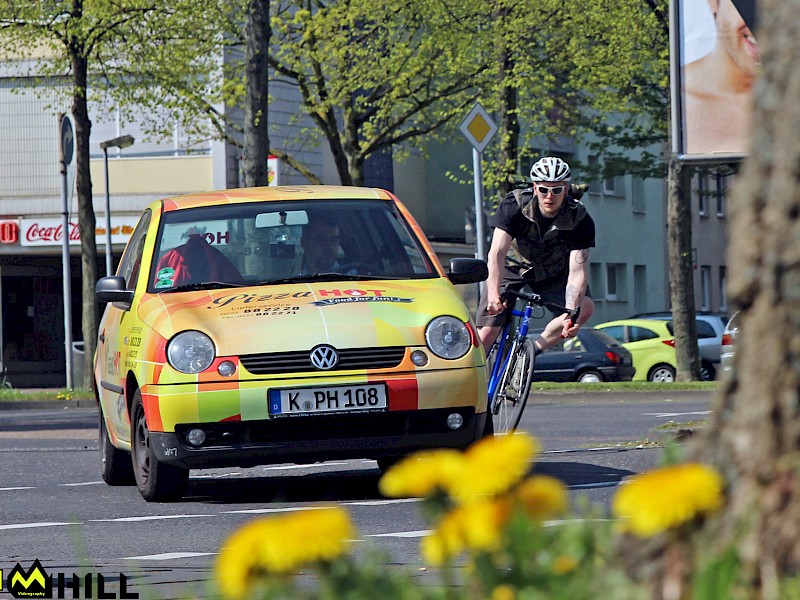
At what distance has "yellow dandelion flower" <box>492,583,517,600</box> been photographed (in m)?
2.15

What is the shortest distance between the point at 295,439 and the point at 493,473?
598 centimetres

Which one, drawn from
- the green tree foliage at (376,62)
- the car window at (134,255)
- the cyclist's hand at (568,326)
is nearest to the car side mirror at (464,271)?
the cyclist's hand at (568,326)

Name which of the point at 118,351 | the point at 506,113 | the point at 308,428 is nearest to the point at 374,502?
the point at 308,428

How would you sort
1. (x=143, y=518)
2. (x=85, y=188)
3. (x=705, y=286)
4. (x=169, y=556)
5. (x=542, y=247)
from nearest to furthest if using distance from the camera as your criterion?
(x=169, y=556) < (x=143, y=518) < (x=542, y=247) < (x=85, y=188) < (x=705, y=286)

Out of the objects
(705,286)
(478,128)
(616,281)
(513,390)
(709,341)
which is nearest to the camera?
(513,390)

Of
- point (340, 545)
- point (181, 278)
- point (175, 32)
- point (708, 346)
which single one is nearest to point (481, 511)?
point (340, 545)

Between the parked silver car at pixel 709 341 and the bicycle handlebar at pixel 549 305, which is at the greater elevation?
the bicycle handlebar at pixel 549 305

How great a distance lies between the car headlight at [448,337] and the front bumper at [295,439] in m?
0.29

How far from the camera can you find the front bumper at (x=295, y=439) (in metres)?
8.02

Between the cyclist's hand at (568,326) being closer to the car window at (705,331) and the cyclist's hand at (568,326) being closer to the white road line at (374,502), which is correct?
the white road line at (374,502)

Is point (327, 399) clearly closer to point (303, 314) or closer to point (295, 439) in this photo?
point (295, 439)

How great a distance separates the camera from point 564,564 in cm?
222

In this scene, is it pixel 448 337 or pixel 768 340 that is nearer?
pixel 768 340

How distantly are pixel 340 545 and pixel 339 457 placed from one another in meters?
6.22
